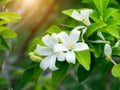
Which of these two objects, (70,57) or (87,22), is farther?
(87,22)

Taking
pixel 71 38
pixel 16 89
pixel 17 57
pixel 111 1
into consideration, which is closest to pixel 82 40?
pixel 71 38

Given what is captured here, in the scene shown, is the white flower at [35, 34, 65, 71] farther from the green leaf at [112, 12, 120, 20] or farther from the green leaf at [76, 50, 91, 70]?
the green leaf at [112, 12, 120, 20]

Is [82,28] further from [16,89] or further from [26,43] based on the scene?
[26,43]

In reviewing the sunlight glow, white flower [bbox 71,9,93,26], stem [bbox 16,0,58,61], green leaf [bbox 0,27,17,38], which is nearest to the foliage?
white flower [bbox 71,9,93,26]

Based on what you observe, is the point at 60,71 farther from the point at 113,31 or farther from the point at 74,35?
the point at 113,31

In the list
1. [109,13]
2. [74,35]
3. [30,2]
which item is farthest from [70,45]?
[30,2]

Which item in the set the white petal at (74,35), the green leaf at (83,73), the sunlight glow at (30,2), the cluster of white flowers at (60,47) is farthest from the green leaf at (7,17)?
the sunlight glow at (30,2)
